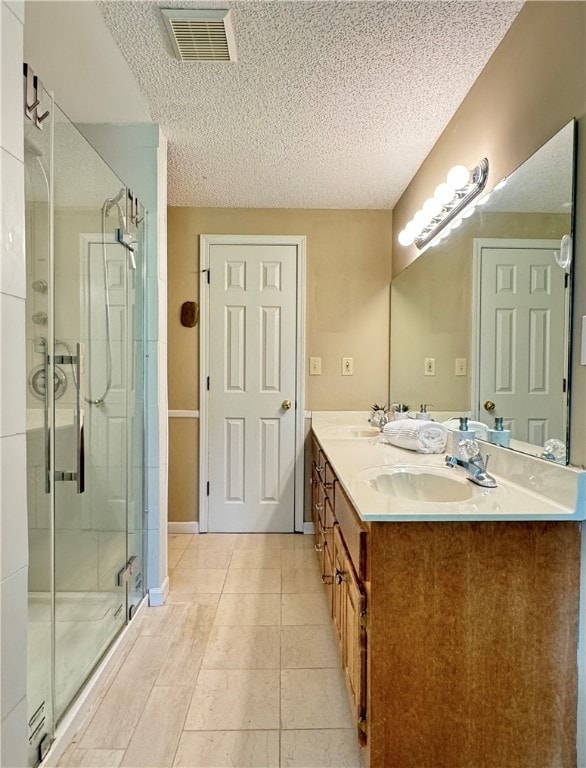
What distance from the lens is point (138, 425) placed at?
198 centimetres

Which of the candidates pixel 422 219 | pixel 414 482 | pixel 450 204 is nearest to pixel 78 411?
pixel 414 482

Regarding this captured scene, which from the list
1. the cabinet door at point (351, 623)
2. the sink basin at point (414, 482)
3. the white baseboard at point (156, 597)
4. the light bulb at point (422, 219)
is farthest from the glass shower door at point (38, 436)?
the light bulb at point (422, 219)

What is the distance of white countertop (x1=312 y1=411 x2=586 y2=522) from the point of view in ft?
3.34

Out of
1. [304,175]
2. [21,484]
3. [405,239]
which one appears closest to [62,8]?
[304,175]

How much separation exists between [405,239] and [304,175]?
70 centimetres

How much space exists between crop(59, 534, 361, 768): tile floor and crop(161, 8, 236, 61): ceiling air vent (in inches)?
89.3

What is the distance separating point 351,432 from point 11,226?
2062 millimetres

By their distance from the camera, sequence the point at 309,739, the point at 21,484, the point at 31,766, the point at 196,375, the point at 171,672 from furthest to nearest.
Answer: the point at 196,375 → the point at 171,672 → the point at 309,739 → the point at 31,766 → the point at 21,484

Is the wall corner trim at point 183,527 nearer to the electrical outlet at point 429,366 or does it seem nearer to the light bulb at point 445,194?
the electrical outlet at point 429,366

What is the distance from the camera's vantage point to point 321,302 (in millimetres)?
2893

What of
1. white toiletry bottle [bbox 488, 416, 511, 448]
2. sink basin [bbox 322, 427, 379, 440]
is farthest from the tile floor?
white toiletry bottle [bbox 488, 416, 511, 448]

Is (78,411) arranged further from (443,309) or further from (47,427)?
(443,309)

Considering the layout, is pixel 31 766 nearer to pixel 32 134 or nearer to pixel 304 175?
pixel 32 134

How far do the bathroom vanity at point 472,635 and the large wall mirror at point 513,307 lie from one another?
30 centimetres
